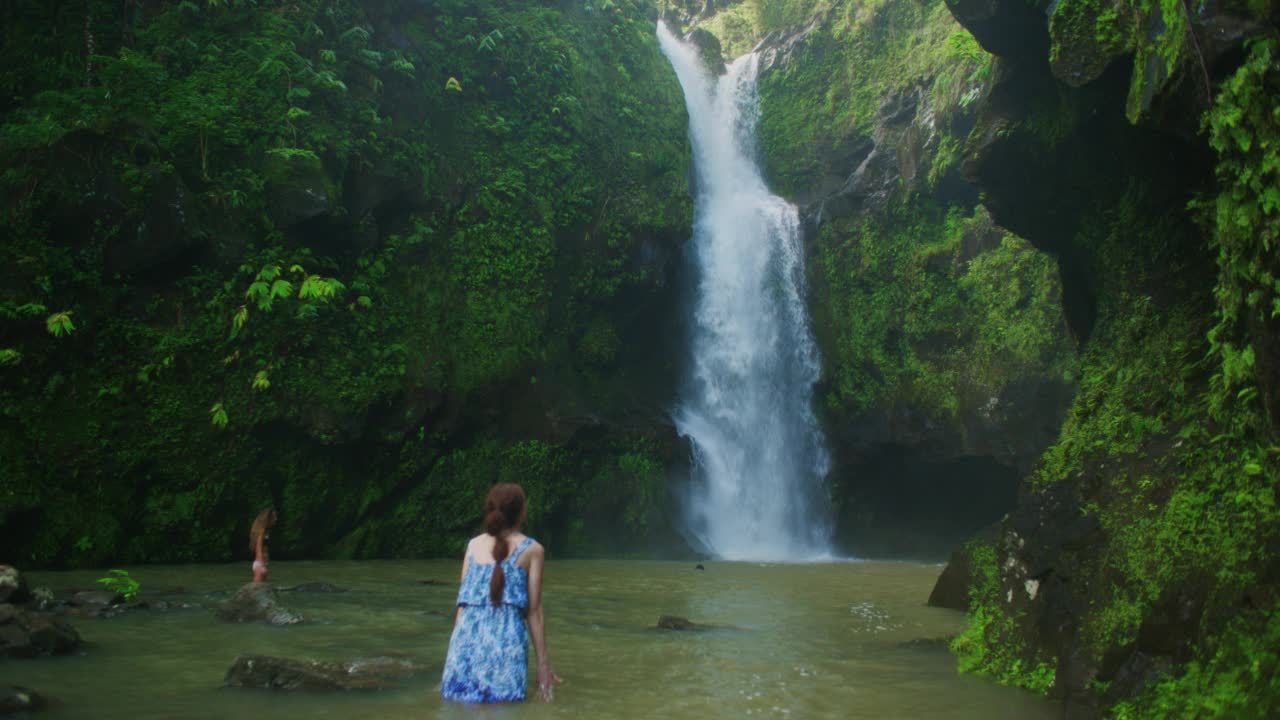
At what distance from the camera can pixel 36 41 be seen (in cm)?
1371

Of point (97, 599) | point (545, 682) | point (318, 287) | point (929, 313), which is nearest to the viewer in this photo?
point (545, 682)

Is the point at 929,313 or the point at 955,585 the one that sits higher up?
the point at 929,313

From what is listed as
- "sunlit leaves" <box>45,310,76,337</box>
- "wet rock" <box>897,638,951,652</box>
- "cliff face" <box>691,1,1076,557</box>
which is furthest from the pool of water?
"cliff face" <box>691,1,1076,557</box>

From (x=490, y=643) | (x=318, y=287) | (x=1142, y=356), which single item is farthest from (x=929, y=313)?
(x=490, y=643)

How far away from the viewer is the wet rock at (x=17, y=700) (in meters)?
4.38

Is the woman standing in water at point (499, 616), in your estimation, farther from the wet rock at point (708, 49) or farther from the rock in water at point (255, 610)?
the wet rock at point (708, 49)

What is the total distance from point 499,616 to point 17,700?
262 cm

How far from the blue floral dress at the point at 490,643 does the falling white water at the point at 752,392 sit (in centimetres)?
1426

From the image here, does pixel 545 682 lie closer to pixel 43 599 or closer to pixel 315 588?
pixel 43 599

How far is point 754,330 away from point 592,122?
6.97 m

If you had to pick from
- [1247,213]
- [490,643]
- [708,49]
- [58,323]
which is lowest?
[490,643]

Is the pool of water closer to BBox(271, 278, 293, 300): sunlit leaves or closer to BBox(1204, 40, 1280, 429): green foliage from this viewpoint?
BBox(1204, 40, 1280, 429): green foliage

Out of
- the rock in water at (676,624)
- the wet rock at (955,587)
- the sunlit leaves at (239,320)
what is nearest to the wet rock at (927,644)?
the rock in water at (676,624)

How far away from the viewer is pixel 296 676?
5.37m
